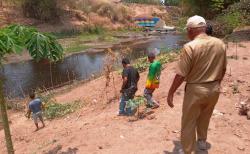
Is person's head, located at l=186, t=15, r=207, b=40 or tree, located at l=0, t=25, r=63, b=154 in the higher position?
person's head, located at l=186, t=15, r=207, b=40

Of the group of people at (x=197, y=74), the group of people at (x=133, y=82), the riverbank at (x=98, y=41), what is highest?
the group of people at (x=197, y=74)

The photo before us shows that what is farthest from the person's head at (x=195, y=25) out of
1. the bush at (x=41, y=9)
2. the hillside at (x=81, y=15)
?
the bush at (x=41, y=9)

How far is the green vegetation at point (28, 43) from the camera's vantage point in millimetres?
5383

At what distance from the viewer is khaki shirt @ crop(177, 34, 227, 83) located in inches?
178

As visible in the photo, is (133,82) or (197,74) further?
(133,82)

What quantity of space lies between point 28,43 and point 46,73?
50.3ft

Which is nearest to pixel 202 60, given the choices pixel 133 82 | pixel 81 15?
pixel 133 82

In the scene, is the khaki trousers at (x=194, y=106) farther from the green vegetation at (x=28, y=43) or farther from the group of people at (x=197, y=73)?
the green vegetation at (x=28, y=43)

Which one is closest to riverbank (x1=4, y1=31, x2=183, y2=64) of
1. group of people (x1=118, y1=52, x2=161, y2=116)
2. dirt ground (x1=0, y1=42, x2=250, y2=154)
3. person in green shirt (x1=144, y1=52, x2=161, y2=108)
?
dirt ground (x1=0, y1=42, x2=250, y2=154)

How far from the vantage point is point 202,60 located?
4.57 m

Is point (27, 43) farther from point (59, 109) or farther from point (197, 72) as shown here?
point (59, 109)

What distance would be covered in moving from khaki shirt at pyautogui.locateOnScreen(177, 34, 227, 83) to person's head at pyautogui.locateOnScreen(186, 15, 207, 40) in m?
0.07

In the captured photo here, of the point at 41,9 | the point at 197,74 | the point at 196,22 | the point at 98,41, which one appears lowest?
the point at 98,41

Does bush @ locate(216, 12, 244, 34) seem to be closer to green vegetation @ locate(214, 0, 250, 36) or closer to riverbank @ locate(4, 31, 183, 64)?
green vegetation @ locate(214, 0, 250, 36)
